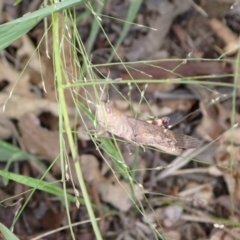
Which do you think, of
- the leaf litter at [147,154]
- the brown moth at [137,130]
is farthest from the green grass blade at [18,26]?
the leaf litter at [147,154]

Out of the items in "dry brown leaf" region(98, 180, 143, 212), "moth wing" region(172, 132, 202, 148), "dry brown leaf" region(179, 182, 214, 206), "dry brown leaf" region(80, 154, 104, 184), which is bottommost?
"dry brown leaf" region(179, 182, 214, 206)

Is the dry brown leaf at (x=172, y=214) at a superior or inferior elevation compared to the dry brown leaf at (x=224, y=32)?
inferior

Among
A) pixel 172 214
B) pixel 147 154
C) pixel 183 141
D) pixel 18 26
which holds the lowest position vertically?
pixel 172 214

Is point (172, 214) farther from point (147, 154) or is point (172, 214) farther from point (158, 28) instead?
point (158, 28)

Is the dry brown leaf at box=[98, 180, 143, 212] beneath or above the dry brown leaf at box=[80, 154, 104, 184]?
beneath

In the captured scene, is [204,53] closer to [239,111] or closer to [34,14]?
[239,111]

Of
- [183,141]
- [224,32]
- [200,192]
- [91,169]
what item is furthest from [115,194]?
[224,32]

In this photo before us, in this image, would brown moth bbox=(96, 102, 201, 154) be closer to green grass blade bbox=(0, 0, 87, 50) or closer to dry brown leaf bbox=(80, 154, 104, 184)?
green grass blade bbox=(0, 0, 87, 50)

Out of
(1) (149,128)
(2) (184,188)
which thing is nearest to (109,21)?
(2) (184,188)

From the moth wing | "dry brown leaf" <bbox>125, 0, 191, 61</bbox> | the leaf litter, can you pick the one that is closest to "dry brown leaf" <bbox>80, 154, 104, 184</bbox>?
the leaf litter

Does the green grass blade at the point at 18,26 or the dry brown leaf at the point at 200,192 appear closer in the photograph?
the green grass blade at the point at 18,26

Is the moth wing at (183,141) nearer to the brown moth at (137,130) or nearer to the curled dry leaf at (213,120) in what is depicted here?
the brown moth at (137,130)
